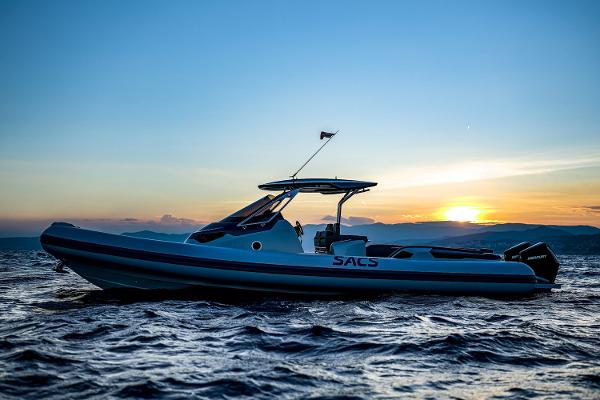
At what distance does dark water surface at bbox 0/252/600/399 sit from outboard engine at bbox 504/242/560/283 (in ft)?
10.6

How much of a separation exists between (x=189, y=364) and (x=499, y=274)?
31.0 feet

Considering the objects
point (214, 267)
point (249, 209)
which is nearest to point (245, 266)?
point (214, 267)

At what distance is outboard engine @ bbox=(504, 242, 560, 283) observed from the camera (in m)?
13.4

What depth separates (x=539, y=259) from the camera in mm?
13523

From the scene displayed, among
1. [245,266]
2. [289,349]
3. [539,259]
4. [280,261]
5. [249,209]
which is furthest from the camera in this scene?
[539,259]

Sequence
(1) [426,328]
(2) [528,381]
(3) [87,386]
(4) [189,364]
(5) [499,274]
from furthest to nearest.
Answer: (5) [499,274]
(1) [426,328]
(4) [189,364]
(2) [528,381]
(3) [87,386]

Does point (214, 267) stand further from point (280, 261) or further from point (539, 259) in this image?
point (539, 259)

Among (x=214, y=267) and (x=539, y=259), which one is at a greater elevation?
(x=539, y=259)

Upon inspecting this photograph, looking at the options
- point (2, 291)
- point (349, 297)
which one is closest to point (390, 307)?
point (349, 297)

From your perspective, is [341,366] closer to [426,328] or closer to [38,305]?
[426,328]

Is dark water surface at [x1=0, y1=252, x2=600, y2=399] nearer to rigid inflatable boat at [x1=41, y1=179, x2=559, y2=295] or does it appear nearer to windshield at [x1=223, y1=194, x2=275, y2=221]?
rigid inflatable boat at [x1=41, y1=179, x2=559, y2=295]

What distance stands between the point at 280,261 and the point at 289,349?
4.63m

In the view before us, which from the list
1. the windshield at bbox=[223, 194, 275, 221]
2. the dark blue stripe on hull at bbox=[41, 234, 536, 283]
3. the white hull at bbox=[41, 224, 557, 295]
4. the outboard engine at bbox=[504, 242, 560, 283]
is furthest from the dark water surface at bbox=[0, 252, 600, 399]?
the outboard engine at bbox=[504, 242, 560, 283]

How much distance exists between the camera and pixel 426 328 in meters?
7.91
